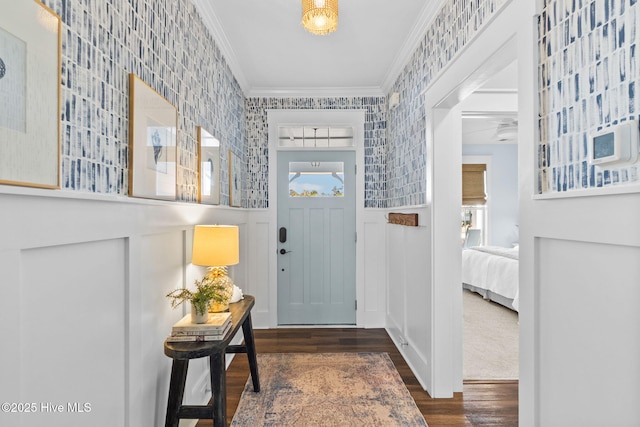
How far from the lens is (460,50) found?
203 cm

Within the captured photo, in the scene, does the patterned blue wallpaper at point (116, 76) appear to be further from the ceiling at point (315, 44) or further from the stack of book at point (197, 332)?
the stack of book at point (197, 332)

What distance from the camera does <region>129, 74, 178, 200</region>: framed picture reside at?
1491 millimetres

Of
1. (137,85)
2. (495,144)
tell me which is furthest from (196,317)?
(495,144)

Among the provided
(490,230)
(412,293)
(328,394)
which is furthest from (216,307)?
(490,230)

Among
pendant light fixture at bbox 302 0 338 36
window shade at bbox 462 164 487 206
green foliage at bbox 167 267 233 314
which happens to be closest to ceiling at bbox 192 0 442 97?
pendant light fixture at bbox 302 0 338 36

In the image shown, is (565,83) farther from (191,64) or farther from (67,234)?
(191,64)

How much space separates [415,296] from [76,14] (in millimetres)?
2732

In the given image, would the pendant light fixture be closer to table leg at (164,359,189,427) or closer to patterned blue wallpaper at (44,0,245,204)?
patterned blue wallpaper at (44,0,245,204)

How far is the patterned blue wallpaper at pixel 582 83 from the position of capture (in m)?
0.98

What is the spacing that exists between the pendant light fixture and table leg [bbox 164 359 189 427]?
198 cm

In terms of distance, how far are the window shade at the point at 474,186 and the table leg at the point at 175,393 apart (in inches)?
253

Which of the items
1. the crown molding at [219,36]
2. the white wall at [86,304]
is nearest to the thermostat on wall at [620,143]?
the white wall at [86,304]

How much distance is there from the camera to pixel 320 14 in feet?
6.95

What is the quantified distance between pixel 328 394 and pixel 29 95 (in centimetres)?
240
